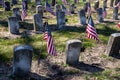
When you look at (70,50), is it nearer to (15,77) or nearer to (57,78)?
(57,78)

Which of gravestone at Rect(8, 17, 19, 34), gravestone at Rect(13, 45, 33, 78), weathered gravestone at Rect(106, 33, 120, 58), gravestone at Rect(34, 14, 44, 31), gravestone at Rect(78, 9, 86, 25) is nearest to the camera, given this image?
gravestone at Rect(13, 45, 33, 78)

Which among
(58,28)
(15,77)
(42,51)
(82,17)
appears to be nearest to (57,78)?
(15,77)

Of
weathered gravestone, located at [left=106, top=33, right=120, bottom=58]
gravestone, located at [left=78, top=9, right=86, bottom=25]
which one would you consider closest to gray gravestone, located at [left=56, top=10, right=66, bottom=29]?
gravestone, located at [left=78, top=9, right=86, bottom=25]

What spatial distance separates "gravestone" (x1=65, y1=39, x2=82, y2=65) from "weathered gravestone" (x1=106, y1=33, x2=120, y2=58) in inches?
61.3

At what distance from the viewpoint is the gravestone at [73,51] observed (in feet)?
33.0

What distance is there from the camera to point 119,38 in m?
11.0

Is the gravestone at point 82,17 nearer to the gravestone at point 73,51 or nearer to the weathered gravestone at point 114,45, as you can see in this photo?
the weathered gravestone at point 114,45

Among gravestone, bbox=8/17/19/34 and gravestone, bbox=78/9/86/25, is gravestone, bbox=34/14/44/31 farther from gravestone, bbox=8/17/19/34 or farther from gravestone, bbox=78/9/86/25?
gravestone, bbox=78/9/86/25

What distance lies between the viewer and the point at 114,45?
36.8 feet

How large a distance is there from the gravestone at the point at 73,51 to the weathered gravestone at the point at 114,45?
156 centimetres

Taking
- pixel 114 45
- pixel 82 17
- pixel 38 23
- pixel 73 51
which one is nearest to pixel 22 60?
pixel 73 51

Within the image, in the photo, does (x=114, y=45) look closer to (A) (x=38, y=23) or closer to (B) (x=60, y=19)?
(B) (x=60, y=19)

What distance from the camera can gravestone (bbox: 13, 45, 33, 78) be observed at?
9102 mm

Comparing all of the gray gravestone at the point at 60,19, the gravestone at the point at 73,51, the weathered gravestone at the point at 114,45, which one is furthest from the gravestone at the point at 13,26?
the weathered gravestone at the point at 114,45
